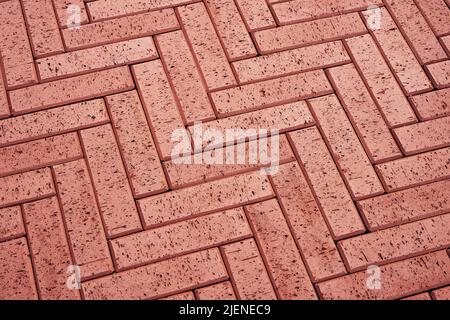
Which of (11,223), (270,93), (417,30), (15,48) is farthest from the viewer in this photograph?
(417,30)

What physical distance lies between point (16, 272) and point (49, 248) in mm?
156

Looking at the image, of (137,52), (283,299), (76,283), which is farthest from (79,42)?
(283,299)

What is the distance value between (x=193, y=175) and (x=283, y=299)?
0.66m

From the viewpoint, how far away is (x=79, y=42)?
2.71 m

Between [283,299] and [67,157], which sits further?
[67,157]

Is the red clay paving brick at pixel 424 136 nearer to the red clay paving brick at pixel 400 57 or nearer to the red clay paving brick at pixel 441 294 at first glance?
the red clay paving brick at pixel 400 57

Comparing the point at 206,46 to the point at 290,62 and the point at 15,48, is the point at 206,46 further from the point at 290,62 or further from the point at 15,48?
the point at 15,48

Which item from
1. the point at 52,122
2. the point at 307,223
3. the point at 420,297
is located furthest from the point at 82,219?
the point at 420,297

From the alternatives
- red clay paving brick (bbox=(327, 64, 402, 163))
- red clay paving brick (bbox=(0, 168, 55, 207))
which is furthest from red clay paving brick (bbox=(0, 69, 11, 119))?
red clay paving brick (bbox=(327, 64, 402, 163))

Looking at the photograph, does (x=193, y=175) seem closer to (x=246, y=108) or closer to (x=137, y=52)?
(x=246, y=108)

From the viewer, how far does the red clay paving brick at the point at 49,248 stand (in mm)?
2131

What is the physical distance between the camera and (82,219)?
7.42 feet

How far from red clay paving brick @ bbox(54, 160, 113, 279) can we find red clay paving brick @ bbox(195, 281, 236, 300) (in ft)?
1.27

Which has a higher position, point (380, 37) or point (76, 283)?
point (380, 37)
